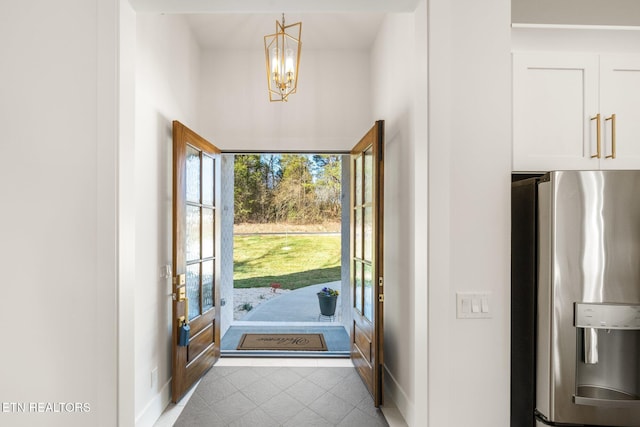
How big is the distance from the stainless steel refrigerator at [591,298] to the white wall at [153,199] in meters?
2.11

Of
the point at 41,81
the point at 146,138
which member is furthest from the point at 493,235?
the point at 146,138

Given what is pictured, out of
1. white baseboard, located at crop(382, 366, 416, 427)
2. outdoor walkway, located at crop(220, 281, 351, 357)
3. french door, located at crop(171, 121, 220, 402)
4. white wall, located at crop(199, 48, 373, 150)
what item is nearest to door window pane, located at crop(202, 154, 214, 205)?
french door, located at crop(171, 121, 220, 402)

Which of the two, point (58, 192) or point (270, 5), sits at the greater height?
point (270, 5)

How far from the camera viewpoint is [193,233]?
307cm

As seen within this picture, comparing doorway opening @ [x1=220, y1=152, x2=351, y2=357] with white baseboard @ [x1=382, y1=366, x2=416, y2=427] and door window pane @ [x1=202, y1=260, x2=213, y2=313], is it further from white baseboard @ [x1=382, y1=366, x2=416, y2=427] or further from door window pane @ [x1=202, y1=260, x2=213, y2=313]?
white baseboard @ [x1=382, y1=366, x2=416, y2=427]

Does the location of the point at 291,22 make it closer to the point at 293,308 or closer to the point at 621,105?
the point at 621,105

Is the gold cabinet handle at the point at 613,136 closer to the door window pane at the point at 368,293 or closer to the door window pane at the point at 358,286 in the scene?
the door window pane at the point at 368,293

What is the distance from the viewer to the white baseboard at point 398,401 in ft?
7.95

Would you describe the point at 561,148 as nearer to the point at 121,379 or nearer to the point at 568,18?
the point at 568,18

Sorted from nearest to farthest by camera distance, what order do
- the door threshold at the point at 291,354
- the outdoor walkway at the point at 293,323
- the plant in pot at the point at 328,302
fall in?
the door threshold at the point at 291,354, the outdoor walkway at the point at 293,323, the plant in pot at the point at 328,302

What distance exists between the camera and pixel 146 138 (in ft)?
7.79

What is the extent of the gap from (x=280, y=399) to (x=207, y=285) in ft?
3.88

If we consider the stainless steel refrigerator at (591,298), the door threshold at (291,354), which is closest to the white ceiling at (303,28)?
the stainless steel refrigerator at (591,298)

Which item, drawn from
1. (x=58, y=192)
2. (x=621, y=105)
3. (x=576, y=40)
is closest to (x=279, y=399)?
(x=58, y=192)
